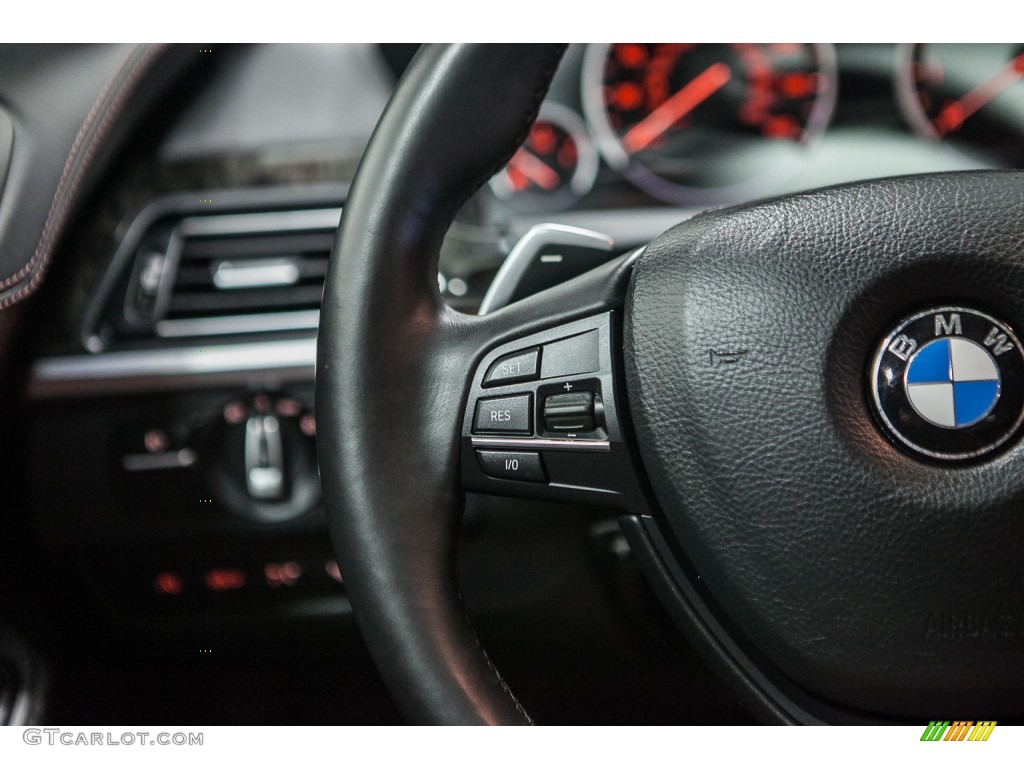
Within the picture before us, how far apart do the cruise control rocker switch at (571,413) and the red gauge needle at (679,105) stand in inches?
38.3

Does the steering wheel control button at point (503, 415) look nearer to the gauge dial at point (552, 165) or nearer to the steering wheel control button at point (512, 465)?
the steering wheel control button at point (512, 465)

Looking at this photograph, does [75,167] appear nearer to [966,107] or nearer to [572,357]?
[572,357]

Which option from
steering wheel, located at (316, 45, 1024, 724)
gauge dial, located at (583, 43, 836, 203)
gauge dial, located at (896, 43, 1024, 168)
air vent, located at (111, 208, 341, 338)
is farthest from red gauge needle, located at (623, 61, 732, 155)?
steering wheel, located at (316, 45, 1024, 724)

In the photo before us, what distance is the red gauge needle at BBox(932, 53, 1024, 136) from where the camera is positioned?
4.42ft

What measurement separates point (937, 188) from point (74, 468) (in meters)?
0.91

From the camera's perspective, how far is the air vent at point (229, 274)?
3.41ft

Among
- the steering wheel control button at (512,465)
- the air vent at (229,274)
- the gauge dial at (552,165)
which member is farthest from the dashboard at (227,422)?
the steering wheel control button at (512,465)

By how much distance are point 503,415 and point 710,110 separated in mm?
1070

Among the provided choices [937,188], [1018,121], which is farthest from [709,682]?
[1018,121]

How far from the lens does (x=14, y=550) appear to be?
1.01 m

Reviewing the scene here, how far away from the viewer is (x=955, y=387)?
1.62 ft

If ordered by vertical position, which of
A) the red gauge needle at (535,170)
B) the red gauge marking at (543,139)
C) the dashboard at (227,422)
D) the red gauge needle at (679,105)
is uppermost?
the red gauge needle at (679,105)

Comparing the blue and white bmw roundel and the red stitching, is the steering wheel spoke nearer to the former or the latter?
the blue and white bmw roundel

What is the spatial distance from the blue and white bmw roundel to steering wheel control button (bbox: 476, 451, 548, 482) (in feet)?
0.72
